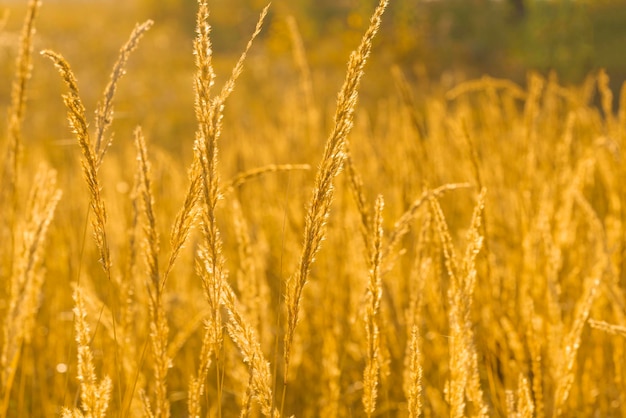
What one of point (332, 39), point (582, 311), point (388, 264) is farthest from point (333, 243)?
point (332, 39)

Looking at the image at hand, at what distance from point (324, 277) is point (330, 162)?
1424 mm

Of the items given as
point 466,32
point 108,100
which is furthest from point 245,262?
point 466,32

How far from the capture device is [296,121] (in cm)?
327

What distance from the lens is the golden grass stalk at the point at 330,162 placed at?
2.71 feet

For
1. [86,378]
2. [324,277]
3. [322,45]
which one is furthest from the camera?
[322,45]

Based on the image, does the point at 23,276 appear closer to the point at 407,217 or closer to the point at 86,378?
the point at 86,378

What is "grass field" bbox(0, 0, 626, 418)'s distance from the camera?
0.88 metres

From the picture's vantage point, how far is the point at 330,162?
831 millimetres

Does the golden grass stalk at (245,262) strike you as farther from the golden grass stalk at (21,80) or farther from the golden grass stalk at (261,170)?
the golden grass stalk at (21,80)

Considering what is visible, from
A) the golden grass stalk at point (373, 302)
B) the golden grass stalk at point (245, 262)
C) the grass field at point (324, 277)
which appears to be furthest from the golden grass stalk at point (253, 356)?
the golden grass stalk at point (245, 262)

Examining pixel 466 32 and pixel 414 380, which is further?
pixel 466 32

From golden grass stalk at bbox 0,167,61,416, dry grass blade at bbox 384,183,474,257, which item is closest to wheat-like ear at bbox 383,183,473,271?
dry grass blade at bbox 384,183,474,257

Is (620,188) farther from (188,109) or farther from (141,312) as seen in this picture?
(188,109)

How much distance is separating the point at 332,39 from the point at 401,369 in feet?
56.2
